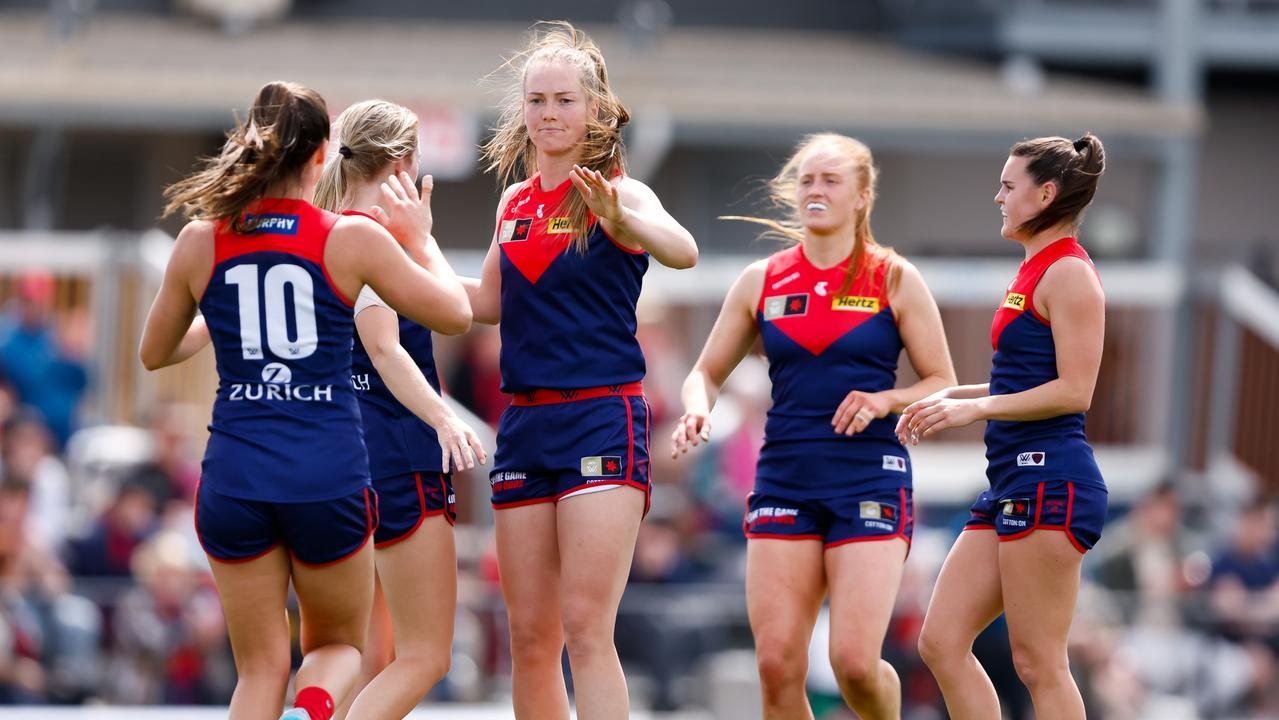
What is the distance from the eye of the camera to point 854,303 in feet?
18.8

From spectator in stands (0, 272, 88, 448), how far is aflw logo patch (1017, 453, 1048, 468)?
768cm

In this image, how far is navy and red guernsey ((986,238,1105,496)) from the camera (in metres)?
5.21

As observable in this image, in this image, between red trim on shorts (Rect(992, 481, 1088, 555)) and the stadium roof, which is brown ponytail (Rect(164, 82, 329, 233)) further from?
the stadium roof

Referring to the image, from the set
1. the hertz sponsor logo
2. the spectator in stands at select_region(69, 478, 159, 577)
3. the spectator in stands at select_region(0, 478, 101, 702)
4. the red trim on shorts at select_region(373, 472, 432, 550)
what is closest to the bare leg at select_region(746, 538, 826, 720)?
the hertz sponsor logo

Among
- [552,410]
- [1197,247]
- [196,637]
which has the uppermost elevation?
[1197,247]

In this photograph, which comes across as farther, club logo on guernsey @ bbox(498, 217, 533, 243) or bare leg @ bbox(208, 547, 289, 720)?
club logo on guernsey @ bbox(498, 217, 533, 243)

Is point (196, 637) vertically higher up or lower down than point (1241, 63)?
lower down

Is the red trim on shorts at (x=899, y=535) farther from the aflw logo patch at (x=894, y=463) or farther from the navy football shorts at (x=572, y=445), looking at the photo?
the navy football shorts at (x=572, y=445)

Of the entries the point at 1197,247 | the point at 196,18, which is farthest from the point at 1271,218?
the point at 196,18

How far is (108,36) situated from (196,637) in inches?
340

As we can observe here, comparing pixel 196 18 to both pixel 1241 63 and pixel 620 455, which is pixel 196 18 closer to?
pixel 1241 63

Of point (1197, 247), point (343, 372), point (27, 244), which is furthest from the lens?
point (1197, 247)

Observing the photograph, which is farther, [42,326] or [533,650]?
[42,326]

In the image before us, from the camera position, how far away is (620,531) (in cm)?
511
